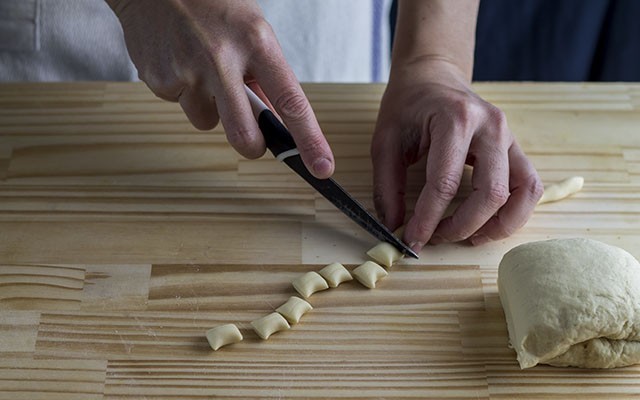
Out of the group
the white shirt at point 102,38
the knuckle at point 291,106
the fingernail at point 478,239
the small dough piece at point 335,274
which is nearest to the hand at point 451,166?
the fingernail at point 478,239

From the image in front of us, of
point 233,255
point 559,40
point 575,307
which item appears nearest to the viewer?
point 575,307

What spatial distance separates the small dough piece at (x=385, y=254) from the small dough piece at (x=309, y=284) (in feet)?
0.31

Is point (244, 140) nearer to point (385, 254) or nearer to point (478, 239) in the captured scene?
point (385, 254)

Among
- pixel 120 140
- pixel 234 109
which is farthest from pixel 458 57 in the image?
pixel 120 140

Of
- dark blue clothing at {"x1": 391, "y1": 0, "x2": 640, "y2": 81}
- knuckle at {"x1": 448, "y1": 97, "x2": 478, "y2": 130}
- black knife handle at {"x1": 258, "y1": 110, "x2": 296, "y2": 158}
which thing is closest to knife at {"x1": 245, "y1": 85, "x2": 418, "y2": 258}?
black knife handle at {"x1": 258, "y1": 110, "x2": 296, "y2": 158}

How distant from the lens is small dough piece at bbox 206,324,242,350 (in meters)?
1.25

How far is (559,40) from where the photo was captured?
2469 millimetres

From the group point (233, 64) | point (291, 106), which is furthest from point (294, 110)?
point (233, 64)

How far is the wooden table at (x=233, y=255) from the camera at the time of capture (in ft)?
4.01

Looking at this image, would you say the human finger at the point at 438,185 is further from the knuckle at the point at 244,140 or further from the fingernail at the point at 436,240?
the knuckle at the point at 244,140

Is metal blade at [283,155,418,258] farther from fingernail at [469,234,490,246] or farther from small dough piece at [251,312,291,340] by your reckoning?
small dough piece at [251,312,291,340]

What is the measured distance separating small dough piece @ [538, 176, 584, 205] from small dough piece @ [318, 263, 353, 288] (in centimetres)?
37

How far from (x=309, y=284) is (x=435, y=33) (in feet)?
1.84

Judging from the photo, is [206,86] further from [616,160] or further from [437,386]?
[616,160]
